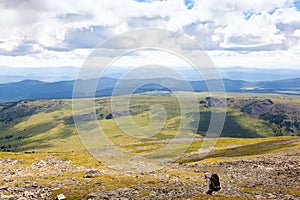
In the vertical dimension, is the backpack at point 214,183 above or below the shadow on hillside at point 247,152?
above

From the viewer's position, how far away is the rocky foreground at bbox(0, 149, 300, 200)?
44.7m

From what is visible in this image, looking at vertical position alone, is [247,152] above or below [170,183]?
below

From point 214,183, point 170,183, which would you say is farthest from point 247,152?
point 214,183

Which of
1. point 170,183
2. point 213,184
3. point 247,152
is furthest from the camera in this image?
point 247,152

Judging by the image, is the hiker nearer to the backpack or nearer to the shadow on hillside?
the backpack

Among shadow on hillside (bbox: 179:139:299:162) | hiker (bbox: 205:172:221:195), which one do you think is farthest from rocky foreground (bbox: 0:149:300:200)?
shadow on hillside (bbox: 179:139:299:162)

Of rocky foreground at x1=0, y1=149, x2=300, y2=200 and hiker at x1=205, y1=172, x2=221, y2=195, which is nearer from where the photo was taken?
hiker at x1=205, y1=172, x2=221, y2=195

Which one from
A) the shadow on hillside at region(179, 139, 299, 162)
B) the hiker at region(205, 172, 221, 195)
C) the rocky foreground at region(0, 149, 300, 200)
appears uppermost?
the hiker at region(205, 172, 221, 195)

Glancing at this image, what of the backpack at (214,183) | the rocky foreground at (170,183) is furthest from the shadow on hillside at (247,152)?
the backpack at (214,183)

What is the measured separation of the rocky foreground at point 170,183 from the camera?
147 ft

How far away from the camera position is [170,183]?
53438mm

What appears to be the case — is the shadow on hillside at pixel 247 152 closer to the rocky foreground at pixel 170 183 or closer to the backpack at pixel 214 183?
the rocky foreground at pixel 170 183

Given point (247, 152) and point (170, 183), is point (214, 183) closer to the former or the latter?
point (170, 183)

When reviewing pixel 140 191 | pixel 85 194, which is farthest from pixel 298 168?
pixel 85 194
